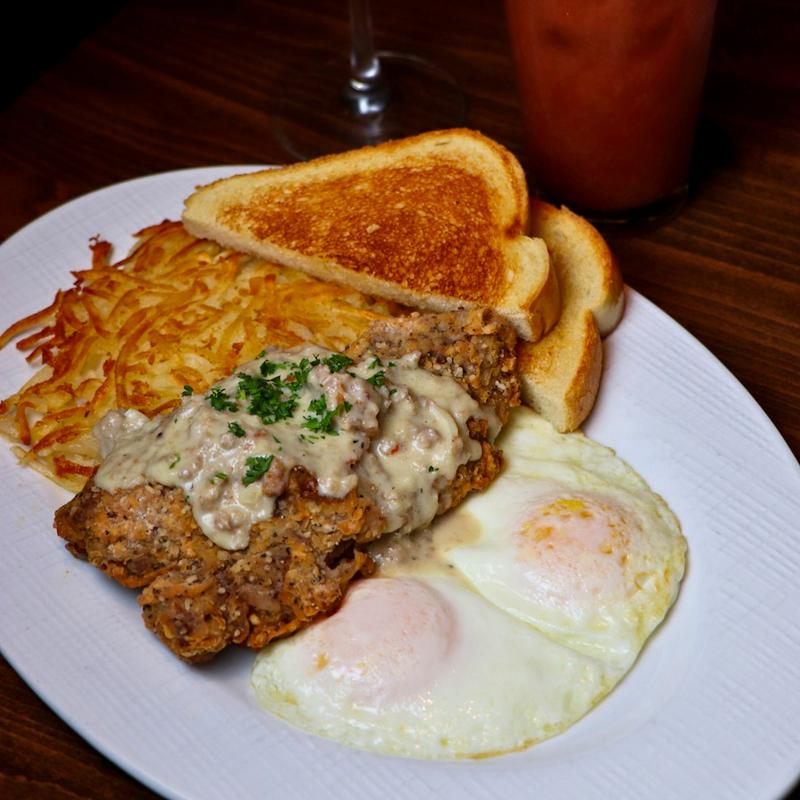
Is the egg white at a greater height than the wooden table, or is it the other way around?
the egg white

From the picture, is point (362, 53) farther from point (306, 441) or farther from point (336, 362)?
point (306, 441)

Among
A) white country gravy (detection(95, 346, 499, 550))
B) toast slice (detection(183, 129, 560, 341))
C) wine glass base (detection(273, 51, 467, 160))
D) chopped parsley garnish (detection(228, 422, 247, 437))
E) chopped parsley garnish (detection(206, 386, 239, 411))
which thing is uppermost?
chopped parsley garnish (detection(228, 422, 247, 437))

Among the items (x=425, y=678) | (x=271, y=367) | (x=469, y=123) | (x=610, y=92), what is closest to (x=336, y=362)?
(x=271, y=367)

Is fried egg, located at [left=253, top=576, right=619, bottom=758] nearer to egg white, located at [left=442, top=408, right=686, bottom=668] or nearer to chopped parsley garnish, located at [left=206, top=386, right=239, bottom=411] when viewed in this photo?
egg white, located at [left=442, top=408, right=686, bottom=668]

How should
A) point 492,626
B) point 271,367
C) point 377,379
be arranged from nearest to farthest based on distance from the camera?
point 492,626, point 377,379, point 271,367

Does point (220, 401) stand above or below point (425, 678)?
above

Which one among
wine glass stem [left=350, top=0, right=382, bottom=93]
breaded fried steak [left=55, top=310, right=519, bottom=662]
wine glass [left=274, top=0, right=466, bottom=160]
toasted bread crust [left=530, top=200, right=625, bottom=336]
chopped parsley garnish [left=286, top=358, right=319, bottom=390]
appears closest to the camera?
breaded fried steak [left=55, top=310, right=519, bottom=662]

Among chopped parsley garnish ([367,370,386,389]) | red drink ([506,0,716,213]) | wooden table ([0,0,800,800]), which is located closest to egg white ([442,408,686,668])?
chopped parsley garnish ([367,370,386,389])
